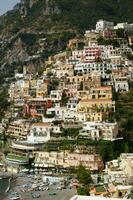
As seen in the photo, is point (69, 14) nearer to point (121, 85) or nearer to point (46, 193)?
point (121, 85)

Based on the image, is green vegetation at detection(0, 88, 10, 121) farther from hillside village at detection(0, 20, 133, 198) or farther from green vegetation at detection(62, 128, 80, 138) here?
green vegetation at detection(62, 128, 80, 138)

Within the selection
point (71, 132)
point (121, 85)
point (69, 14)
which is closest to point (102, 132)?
point (71, 132)

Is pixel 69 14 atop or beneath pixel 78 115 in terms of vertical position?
atop

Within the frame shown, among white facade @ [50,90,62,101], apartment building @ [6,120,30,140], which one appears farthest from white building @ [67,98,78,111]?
apartment building @ [6,120,30,140]

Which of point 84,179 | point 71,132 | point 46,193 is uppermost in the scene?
point 71,132

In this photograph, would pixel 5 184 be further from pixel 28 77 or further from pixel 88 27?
pixel 88 27

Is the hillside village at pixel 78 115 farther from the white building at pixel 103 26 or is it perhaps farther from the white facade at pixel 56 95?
the white building at pixel 103 26

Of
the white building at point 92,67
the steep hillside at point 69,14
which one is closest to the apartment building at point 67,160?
the white building at point 92,67

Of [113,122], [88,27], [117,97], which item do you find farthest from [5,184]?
[88,27]
